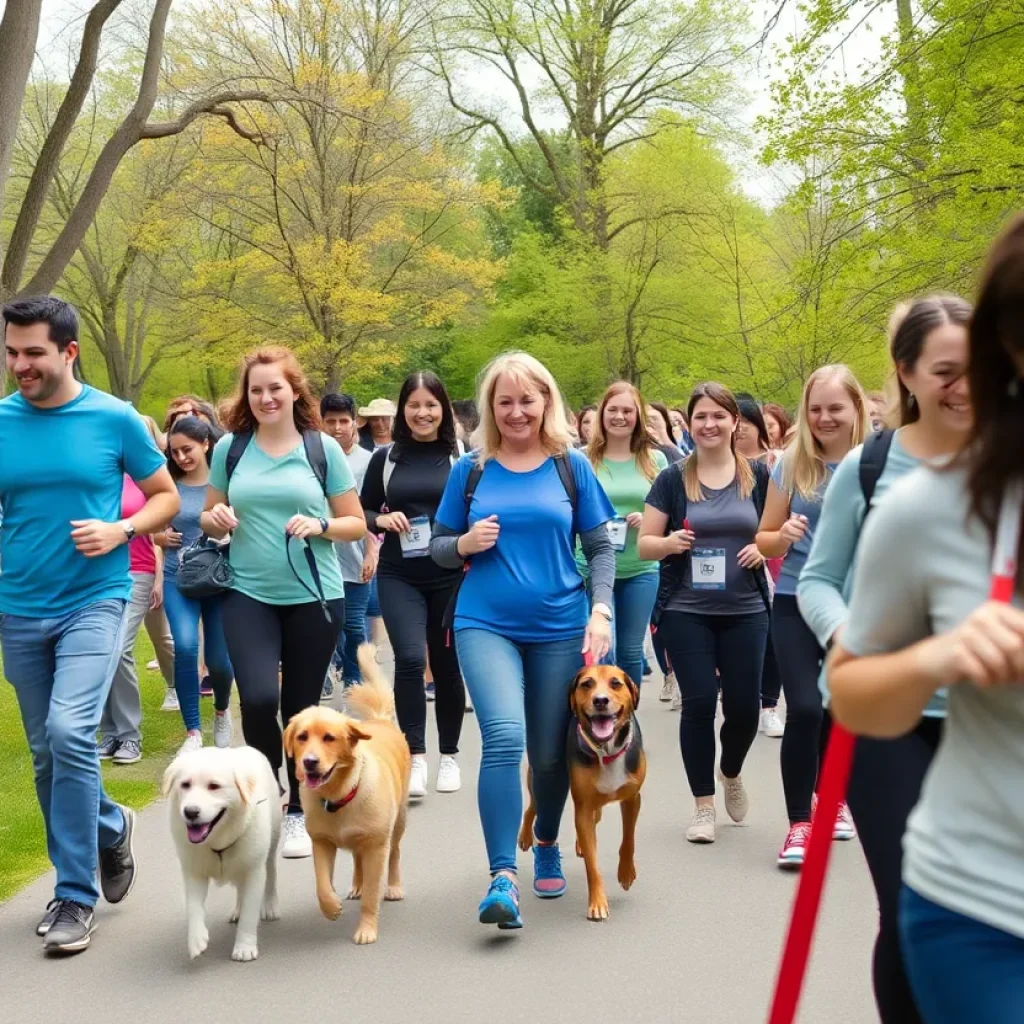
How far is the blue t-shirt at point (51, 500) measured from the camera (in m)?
5.57

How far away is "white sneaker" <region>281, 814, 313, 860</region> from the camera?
6934 millimetres

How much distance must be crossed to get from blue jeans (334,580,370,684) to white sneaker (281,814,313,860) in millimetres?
4202

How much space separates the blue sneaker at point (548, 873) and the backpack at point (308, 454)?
6.40 ft

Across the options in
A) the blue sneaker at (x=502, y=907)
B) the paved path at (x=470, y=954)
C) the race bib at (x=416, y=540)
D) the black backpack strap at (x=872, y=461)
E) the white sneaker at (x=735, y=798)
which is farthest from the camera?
the race bib at (x=416, y=540)

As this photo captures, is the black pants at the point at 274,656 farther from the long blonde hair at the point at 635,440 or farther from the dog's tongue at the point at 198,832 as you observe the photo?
the long blonde hair at the point at 635,440

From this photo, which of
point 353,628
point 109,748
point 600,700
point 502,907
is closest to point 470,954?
point 502,907

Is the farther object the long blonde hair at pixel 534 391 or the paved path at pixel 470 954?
the long blonde hair at pixel 534 391

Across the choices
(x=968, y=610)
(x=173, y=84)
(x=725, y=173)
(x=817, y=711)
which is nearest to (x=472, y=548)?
(x=817, y=711)

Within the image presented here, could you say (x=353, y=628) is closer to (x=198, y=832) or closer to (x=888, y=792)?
(x=198, y=832)

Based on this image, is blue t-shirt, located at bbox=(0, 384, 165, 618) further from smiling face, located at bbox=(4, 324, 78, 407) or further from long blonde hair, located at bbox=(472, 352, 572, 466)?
long blonde hair, located at bbox=(472, 352, 572, 466)

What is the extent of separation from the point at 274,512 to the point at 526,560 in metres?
1.47

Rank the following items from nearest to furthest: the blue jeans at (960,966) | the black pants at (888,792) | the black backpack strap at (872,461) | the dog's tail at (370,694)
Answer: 1. the blue jeans at (960,966)
2. the black pants at (888,792)
3. the black backpack strap at (872,461)
4. the dog's tail at (370,694)

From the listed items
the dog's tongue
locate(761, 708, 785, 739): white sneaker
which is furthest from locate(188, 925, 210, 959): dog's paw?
locate(761, 708, 785, 739): white sneaker

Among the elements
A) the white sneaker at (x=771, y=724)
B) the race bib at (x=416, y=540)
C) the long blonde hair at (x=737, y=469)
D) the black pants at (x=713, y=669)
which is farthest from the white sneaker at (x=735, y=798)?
the white sneaker at (x=771, y=724)
